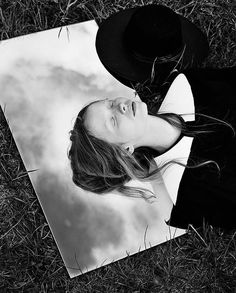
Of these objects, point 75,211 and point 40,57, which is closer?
A: point 75,211

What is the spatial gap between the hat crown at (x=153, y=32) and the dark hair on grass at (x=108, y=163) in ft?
0.78

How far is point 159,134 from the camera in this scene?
1870 mm

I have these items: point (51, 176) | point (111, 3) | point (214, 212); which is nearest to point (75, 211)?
point (51, 176)

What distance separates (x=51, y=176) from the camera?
1934 millimetres

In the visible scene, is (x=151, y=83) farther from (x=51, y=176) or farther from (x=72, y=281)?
(x=72, y=281)

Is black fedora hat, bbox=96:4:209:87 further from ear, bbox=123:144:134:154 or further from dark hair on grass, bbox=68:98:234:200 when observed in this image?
ear, bbox=123:144:134:154

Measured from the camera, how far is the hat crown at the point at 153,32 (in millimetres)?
1854

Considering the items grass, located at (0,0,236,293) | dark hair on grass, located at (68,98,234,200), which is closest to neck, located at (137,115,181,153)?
dark hair on grass, located at (68,98,234,200)

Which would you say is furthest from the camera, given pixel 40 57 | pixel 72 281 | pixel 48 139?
pixel 40 57

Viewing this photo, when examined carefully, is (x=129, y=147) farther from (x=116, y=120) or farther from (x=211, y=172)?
(x=211, y=172)

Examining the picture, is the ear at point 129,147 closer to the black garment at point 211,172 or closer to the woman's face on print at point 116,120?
the woman's face on print at point 116,120

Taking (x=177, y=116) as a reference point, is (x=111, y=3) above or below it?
above

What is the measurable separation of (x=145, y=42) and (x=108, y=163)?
0.44 metres

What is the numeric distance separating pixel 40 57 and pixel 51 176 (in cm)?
50
